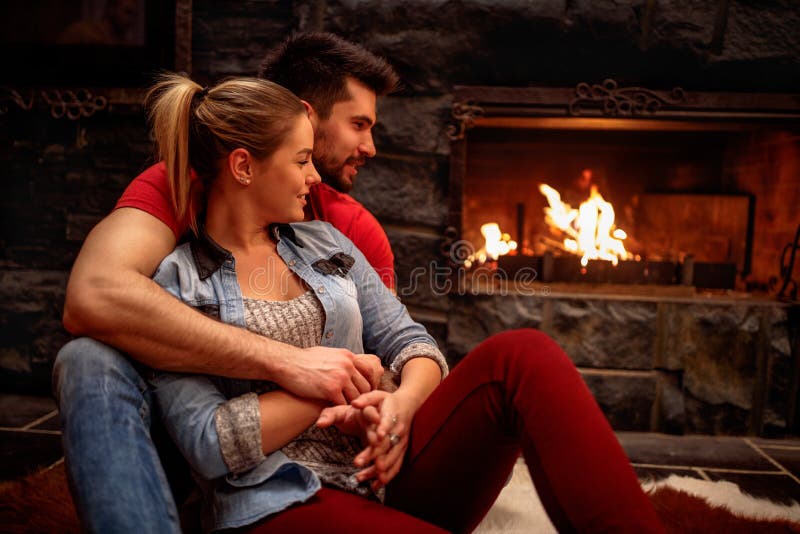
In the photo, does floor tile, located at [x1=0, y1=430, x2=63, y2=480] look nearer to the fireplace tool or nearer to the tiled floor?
the tiled floor

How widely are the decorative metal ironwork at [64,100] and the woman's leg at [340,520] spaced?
6.70ft

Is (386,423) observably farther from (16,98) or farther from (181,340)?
(16,98)

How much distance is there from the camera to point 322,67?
5.93 ft

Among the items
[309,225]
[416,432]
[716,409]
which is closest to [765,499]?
[716,409]

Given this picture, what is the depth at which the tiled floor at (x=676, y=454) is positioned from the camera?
202 centimetres

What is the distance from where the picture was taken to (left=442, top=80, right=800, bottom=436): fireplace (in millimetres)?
2375

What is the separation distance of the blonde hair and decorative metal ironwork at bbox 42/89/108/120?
1424 millimetres

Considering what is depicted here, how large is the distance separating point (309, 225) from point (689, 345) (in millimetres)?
1680

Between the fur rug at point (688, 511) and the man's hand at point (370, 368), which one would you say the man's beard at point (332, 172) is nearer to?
the man's hand at point (370, 368)

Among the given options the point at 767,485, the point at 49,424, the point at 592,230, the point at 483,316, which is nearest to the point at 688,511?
the point at 767,485

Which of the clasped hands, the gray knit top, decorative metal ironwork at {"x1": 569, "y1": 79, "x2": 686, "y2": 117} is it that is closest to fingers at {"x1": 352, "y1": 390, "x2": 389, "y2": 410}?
the clasped hands

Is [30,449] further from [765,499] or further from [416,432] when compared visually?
[765,499]

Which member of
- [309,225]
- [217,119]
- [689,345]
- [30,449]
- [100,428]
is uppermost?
[217,119]

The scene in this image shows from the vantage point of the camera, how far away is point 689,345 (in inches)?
95.2
